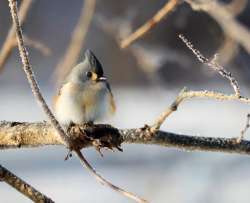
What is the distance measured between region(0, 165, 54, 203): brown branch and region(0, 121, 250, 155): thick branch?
0.07 metres

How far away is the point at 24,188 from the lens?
2.53ft

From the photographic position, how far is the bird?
100 centimetres

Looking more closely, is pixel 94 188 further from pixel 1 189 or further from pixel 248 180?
pixel 248 180

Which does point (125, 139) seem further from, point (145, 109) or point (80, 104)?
point (145, 109)

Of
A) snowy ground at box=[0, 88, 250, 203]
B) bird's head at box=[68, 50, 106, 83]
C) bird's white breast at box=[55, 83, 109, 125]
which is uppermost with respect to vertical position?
snowy ground at box=[0, 88, 250, 203]

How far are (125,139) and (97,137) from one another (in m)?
0.04

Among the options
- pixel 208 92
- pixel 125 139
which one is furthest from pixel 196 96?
pixel 125 139

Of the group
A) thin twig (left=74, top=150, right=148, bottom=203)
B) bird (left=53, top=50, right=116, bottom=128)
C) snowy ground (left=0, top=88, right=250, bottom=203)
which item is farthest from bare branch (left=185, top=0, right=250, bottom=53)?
snowy ground (left=0, top=88, right=250, bottom=203)

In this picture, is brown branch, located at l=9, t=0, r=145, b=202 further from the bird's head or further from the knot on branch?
the bird's head

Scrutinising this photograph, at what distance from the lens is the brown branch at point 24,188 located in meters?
0.76

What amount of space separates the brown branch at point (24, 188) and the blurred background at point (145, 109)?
0.56 meters

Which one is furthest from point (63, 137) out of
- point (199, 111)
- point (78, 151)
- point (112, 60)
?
point (112, 60)

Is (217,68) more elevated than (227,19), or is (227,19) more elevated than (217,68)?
(227,19)

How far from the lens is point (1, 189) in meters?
3.63
